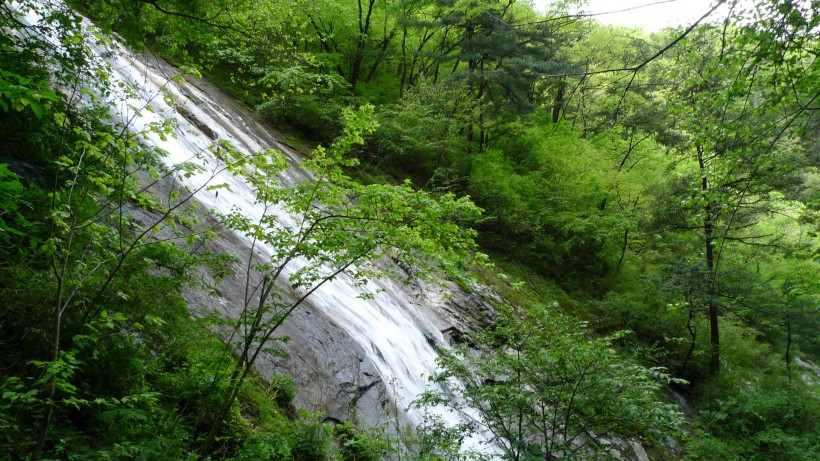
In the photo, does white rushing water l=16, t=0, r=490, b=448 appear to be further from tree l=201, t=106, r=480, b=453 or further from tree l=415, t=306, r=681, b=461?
tree l=201, t=106, r=480, b=453

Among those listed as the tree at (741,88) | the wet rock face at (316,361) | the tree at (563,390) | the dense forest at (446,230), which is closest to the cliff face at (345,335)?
the wet rock face at (316,361)

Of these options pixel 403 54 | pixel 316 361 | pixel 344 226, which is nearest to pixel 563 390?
pixel 344 226

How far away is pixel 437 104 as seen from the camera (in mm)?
15820

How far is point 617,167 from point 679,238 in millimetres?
4117

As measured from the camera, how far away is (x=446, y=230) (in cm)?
380

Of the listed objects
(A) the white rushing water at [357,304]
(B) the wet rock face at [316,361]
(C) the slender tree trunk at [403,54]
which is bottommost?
(B) the wet rock face at [316,361]

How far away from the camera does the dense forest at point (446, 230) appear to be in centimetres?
323

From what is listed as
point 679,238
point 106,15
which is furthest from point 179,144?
point 679,238

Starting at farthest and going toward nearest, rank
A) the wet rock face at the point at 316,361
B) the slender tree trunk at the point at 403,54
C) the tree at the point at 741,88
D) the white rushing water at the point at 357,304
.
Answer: the slender tree trunk at the point at 403,54
the white rushing water at the point at 357,304
the wet rock face at the point at 316,361
the tree at the point at 741,88

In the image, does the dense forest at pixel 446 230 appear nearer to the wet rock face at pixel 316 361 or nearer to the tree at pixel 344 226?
the tree at pixel 344 226

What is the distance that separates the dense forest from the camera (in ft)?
10.6

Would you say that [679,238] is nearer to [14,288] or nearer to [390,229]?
[390,229]

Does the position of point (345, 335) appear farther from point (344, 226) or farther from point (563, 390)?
point (344, 226)

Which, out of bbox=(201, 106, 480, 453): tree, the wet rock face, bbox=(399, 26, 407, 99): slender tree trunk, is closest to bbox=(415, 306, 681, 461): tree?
the wet rock face
